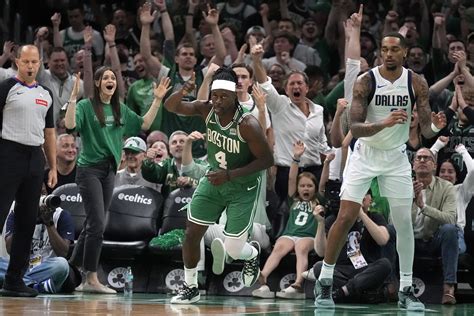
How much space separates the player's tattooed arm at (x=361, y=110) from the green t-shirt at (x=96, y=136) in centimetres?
314

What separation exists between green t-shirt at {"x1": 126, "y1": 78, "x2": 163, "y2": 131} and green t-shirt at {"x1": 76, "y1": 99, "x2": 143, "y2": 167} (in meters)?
2.81

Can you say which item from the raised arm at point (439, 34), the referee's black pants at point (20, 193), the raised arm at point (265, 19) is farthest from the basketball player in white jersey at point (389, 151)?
the raised arm at point (265, 19)

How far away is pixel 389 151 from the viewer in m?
11.9

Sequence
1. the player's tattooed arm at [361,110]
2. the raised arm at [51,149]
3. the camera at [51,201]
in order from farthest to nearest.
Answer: the camera at [51,201] → the raised arm at [51,149] → the player's tattooed arm at [361,110]

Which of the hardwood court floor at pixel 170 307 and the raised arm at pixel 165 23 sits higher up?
the raised arm at pixel 165 23

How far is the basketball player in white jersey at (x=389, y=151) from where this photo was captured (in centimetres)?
1183

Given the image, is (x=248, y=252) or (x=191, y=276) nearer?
(x=191, y=276)

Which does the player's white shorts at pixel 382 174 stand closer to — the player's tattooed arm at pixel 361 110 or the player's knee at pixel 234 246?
the player's tattooed arm at pixel 361 110

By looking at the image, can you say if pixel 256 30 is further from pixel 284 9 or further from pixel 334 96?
pixel 334 96

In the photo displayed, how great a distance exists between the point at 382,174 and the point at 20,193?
373 cm

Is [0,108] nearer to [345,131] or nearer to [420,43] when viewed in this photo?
[345,131]

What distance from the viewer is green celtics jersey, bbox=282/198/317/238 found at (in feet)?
45.7

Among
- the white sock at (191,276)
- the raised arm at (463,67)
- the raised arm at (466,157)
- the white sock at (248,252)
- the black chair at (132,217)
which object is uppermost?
the raised arm at (463,67)

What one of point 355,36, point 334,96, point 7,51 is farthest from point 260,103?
point 7,51
